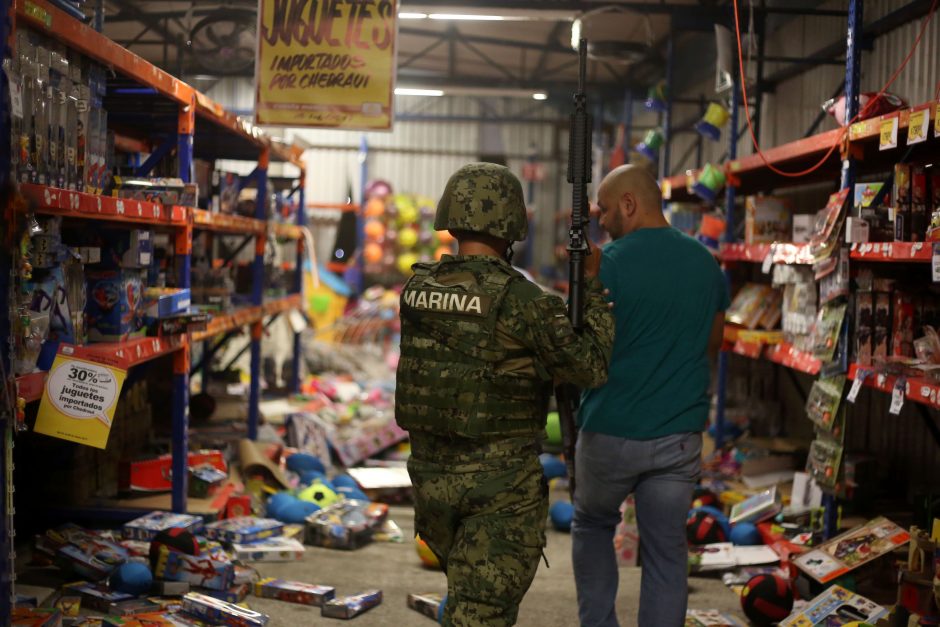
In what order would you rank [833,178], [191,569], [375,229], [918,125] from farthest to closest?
[375,229], [833,178], [191,569], [918,125]

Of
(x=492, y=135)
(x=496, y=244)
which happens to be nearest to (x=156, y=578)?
(x=496, y=244)

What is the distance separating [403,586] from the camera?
5195 millimetres

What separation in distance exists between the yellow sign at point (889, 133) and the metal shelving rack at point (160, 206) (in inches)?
130

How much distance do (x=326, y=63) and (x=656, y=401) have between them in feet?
10.6

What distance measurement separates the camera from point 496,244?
3.17 meters

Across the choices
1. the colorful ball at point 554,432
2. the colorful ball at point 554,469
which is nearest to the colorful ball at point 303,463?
the colorful ball at point 554,469

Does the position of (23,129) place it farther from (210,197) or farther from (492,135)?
(492,135)

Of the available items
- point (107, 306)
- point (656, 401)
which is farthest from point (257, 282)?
point (656, 401)

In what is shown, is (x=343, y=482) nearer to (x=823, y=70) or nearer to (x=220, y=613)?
(x=220, y=613)

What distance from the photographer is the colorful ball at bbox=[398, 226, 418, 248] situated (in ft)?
62.5

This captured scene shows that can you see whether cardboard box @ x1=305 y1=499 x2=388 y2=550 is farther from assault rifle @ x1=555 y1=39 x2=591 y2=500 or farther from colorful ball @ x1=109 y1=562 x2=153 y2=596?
assault rifle @ x1=555 y1=39 x2=591 y2=500

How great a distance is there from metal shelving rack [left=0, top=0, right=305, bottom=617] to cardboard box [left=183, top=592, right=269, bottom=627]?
1.07 metres

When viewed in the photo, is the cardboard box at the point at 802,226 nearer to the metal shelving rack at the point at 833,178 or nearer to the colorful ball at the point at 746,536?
the metal shelving rack at the point at 833,178

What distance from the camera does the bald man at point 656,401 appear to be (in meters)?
3.59
